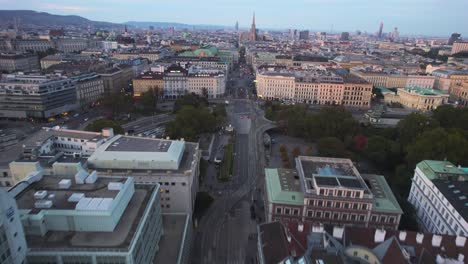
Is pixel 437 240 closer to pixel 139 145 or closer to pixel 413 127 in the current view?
pixel 139 145

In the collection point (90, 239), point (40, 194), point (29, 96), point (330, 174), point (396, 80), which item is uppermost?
point (40, 194)

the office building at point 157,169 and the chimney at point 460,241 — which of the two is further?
the office building at point 157,169

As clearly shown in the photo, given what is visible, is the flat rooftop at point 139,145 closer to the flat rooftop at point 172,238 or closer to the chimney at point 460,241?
the flat rooftop at point 172,238

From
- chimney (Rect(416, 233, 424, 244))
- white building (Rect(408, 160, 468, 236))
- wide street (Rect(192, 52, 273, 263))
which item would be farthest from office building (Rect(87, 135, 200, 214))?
white building (Rect(408, 160, 468, 236))

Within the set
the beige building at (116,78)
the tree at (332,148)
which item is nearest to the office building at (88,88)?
the beige building at (116,78)

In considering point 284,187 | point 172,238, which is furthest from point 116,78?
point 172,238

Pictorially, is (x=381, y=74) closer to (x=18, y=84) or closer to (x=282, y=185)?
(x=282, y=185)

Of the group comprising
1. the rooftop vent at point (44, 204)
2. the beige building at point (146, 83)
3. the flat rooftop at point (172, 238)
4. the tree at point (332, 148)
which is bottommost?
the flat rooftop at point (172, 238)
